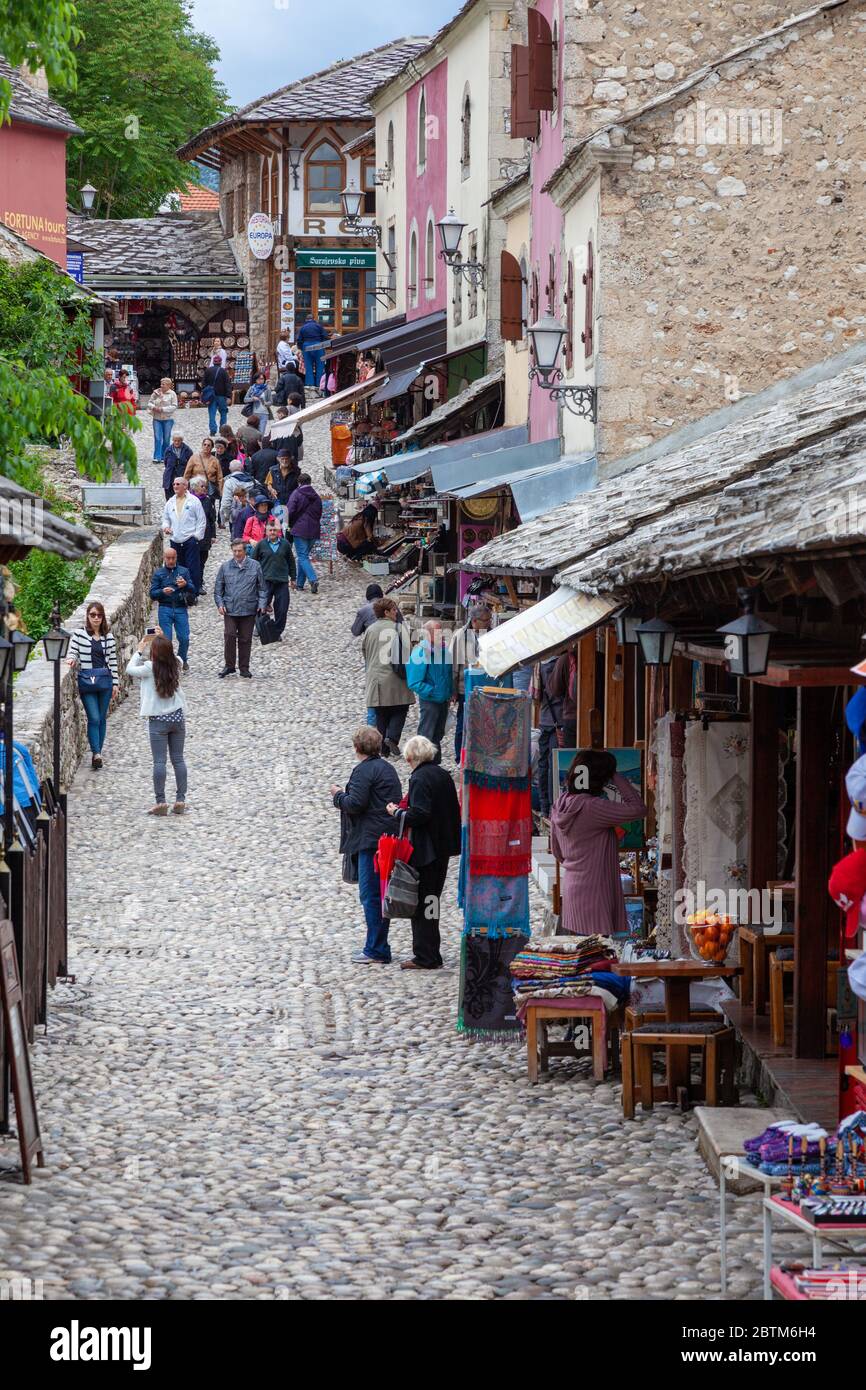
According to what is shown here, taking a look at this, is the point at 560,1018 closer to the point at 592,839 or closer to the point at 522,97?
the point at 592,839

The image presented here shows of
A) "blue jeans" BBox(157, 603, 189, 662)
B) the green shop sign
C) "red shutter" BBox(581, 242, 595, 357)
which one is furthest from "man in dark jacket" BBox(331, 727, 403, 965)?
the green shop sign

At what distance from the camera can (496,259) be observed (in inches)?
1102

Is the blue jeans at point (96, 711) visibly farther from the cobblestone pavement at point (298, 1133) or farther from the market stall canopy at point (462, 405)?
the market stall canopy at point (462, 405)

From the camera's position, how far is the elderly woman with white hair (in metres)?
13.1

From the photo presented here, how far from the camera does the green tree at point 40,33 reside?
10.1 metres

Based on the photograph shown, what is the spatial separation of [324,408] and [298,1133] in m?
26.0

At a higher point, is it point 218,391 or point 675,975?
point 218,391

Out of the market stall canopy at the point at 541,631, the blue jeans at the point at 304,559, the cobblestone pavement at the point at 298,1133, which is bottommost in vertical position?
the cobblestone pavement at the point at 298,1133

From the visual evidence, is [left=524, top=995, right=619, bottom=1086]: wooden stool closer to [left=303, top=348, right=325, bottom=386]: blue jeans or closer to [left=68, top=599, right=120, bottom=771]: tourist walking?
[left=68, top=599, right=120, bottom=771]: tourist walking

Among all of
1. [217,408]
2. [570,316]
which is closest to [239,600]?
[570,316]

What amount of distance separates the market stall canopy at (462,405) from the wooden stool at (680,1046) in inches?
677

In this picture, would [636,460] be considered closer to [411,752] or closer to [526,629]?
[411,752]

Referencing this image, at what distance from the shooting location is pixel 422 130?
35312 mm

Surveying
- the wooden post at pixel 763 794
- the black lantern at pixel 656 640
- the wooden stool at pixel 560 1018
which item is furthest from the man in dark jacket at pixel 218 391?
the black lantern at pixel 656 640
